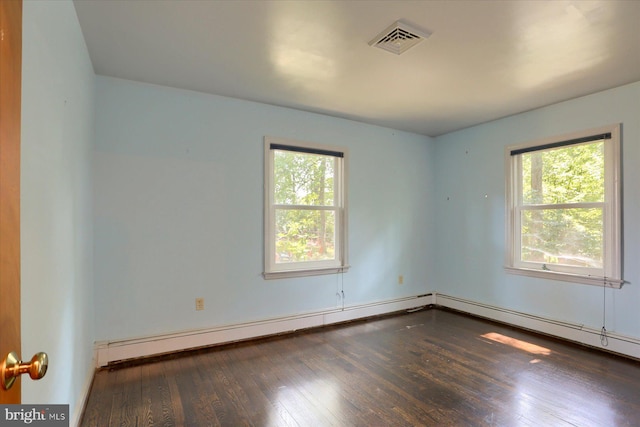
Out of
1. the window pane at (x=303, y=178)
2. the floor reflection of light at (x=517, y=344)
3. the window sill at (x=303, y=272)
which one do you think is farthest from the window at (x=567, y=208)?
the window pane at (x=303, y=178)

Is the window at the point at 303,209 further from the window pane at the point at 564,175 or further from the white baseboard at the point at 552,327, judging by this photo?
the window pane at the point at 564,175

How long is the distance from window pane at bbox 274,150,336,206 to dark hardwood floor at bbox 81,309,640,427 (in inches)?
60.7

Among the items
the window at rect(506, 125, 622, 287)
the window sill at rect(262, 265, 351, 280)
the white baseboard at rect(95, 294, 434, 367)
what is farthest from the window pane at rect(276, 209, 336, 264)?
the window at rect(506, 125, 622, 287)

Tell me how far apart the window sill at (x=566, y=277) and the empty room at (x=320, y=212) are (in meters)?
0.02

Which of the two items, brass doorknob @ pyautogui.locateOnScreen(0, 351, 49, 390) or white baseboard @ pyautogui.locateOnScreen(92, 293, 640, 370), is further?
white baseboard @ pyautogui.locateOnScreen(92, 293, 640, 370)

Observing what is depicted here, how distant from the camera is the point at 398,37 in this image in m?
2.20

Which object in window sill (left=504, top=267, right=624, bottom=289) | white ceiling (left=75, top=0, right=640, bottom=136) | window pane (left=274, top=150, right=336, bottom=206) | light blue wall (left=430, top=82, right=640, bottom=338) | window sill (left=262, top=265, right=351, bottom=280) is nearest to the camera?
white ceiling (left=75, top=0, right=640, bottom=136)

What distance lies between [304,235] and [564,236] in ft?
9.24

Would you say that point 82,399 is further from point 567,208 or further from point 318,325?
point 567,208

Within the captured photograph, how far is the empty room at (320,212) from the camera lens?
1828 mm

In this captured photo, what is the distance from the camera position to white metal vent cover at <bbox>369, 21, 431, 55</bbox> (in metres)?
2.10

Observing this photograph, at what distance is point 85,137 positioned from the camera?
92.2 inches

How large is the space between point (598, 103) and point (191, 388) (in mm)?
4433

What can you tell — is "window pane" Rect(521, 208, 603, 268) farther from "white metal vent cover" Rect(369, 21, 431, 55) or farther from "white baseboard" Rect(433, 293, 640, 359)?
"white metal vent cover" Rect(369, 21, 431, 55)
